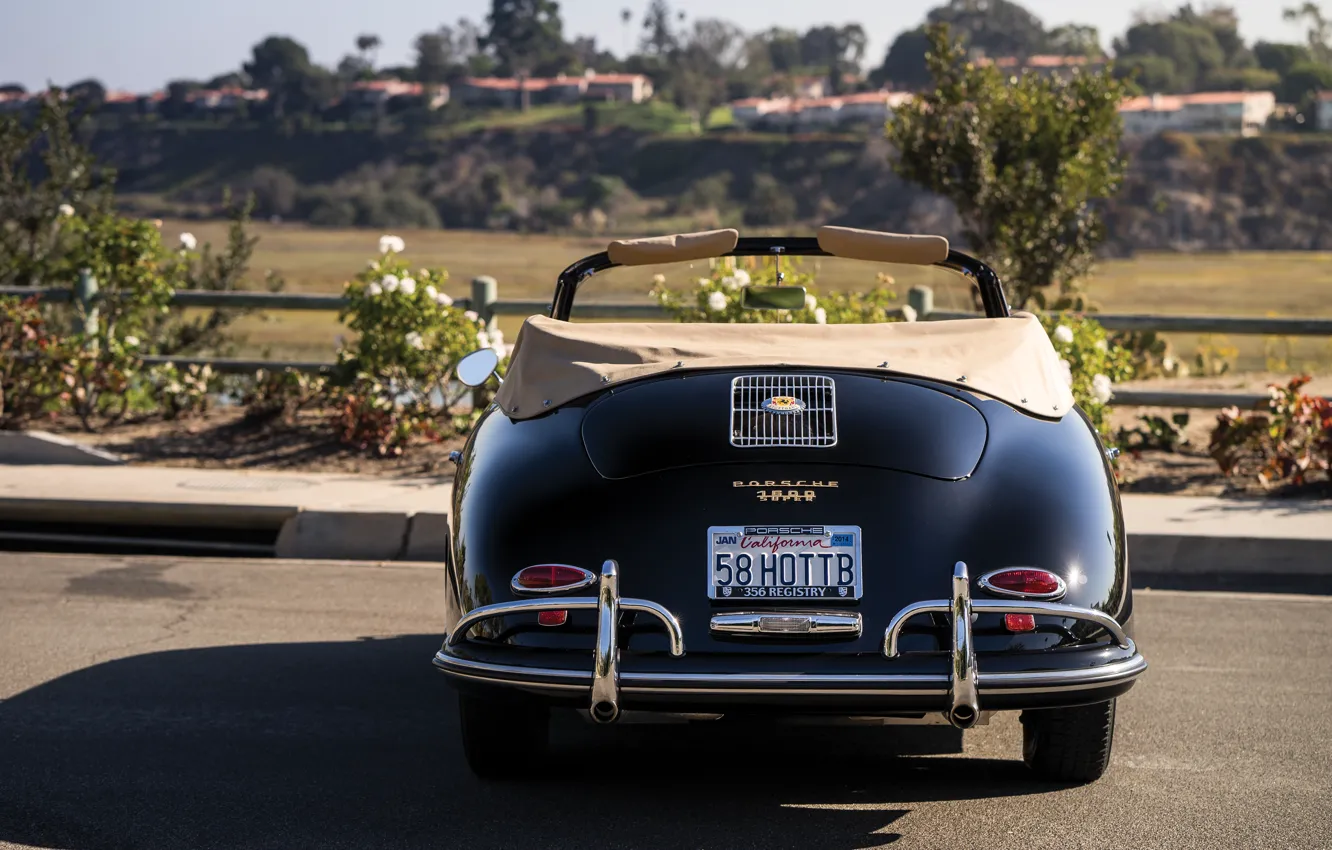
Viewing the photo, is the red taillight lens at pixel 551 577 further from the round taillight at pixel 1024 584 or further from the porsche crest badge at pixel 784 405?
the round taillight at pixel 1024 584

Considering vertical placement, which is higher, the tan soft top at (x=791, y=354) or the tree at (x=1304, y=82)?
the tree at (x=1304, y=82)

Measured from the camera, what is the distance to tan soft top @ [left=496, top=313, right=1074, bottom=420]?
469 centimetres

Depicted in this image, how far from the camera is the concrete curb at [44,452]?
10742 mm

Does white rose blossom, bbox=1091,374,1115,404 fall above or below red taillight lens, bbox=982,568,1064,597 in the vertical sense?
below

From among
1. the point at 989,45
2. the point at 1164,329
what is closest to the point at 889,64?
the point at 989,45

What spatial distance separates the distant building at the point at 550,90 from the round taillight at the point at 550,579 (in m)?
163

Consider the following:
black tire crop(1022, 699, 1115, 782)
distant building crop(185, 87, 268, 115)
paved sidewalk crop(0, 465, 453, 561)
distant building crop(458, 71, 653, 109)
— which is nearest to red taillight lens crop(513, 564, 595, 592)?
black tire crop(1022, 699, 1115, 782)

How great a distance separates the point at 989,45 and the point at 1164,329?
181 meters

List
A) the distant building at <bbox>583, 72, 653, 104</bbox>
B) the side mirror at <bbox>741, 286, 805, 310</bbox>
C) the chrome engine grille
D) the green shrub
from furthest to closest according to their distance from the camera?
the distant building at <bbox>583, 72, 653, 104</bbox>
the green shrub
the side mirror at <bbox>741, 286, 805, 310</bbox>
the chrome engine grille

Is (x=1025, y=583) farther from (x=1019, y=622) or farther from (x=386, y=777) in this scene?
(x=386, y=777)

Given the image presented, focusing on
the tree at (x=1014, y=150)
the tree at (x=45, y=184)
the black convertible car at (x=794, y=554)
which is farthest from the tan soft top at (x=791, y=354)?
the tree at (x=45, y=184)

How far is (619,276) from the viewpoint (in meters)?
71.5

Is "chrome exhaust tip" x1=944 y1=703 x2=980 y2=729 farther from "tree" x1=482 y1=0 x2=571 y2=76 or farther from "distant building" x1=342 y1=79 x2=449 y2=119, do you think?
"tree" x1=482 y1=0 x2=571 y2=76

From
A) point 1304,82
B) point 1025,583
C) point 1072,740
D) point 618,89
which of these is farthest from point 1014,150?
point 618,89
